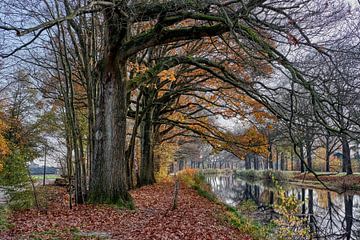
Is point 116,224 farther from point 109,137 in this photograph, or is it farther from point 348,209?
point 348,209

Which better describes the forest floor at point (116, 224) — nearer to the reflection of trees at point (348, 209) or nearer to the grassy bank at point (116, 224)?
the grassy bank at point (116, 224)

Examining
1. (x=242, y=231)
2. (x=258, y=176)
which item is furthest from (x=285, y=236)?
(x=258, y=176)

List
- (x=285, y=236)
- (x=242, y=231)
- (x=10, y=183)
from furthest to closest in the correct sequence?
(x=10, y=183) → (x=242, y=231) → (x=285, y=236)

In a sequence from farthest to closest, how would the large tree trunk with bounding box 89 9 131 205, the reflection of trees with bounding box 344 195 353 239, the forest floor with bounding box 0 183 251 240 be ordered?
1. the reflection of trees with bounding box 344 195 353 239
2. the large tree trunk with bounding box 89 9 131 205
3. the forest floor with bounding box 0 183 251 240

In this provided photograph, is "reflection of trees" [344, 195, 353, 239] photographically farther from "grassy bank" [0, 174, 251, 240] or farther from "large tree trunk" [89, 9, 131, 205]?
"large tree trunk" [89, 9, 131, 205]

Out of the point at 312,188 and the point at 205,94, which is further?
the point at 312,188

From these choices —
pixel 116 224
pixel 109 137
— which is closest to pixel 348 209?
pixel 109 137

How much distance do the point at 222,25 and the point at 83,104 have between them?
10.7 metres

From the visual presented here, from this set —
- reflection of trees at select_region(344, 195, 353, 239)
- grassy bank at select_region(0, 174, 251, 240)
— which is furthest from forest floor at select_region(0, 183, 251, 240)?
reflection of trees at select_region(344, 195, 353, 239)

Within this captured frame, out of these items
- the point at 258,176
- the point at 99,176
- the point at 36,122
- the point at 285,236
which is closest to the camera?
the point at 285,236

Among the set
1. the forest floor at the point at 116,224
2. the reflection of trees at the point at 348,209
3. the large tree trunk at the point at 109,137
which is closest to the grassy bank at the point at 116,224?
the forest floor at the point at 116,224

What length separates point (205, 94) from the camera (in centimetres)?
1631

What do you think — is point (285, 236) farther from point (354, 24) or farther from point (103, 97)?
point (103, 97)

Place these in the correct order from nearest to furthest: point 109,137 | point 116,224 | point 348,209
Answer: point 116,224 → point 109,137 → point 348,209
